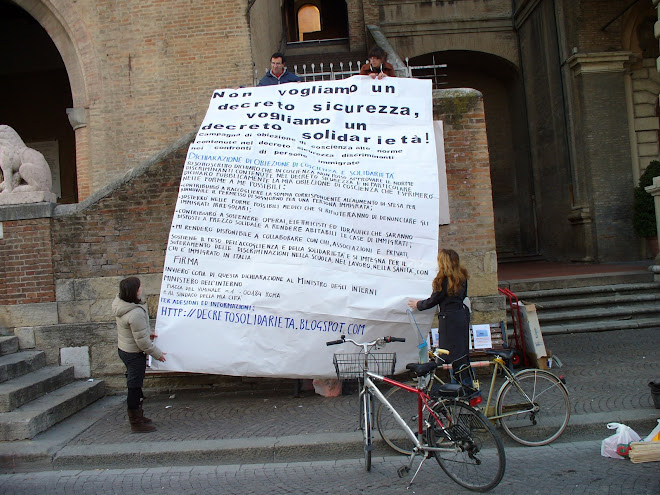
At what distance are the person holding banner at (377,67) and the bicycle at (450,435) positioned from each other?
3.69 metres

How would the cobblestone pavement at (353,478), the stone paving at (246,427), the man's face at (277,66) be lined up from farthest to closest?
the man's face at (277,66)
the stone paving at (246,427)
the cobblestone pavement at (353,478)

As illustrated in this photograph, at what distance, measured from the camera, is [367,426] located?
15.3ft

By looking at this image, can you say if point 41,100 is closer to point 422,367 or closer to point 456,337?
point 456,337

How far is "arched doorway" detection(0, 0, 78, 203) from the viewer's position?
49.5ft

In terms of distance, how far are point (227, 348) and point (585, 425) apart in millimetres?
3667

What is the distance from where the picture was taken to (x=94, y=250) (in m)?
7.20

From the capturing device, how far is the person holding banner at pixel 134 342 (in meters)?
5.71

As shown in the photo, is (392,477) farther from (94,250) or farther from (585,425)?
(94,250)

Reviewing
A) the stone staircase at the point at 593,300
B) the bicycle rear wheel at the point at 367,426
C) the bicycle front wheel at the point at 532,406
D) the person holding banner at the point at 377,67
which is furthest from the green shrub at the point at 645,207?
the bicycle rear wheel at the point at 367,426

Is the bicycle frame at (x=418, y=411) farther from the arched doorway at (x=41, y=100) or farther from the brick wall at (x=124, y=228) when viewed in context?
the arched doorway at (x=41, y=100)

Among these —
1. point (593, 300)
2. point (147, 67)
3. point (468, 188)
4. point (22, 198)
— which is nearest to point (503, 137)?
point (593, 300)

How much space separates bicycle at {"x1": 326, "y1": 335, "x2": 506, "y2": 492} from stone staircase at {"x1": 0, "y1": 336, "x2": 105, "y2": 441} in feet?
11.2

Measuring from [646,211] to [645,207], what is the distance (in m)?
0.10

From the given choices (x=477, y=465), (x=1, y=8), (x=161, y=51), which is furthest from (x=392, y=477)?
(x=1, y=8)
